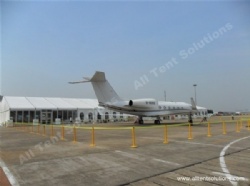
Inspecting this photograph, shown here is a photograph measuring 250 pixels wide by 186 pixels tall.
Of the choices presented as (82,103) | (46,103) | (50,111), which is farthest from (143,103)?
(82,103)

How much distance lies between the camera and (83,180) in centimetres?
720

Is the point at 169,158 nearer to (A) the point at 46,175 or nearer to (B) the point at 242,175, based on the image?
(B) the point at 242,175

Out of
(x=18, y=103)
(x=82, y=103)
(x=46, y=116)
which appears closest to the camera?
(x=18, y=103)

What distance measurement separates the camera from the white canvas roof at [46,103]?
47.0 meters

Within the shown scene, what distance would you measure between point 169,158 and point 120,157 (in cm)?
193

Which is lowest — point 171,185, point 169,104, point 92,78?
point 171,185

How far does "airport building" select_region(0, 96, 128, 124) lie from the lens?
152 feet

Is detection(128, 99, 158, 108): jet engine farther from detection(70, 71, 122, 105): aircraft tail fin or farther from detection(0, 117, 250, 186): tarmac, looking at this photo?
detection(0, 117, 250, 186): tarmac

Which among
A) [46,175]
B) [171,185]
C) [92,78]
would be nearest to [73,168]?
[46,175]

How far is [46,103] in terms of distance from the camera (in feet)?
167

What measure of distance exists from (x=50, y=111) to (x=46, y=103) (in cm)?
271

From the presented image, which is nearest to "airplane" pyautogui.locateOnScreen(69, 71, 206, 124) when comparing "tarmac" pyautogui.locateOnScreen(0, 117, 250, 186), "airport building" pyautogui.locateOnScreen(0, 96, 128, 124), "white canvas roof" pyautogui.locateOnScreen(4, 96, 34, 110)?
"airport building" pyautogui.locateOnScreen(0, 96, 128, 124)

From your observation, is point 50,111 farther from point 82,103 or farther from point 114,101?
point 114,101

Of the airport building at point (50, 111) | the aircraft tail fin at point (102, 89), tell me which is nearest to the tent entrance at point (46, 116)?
the airport building at point (50, 111)
